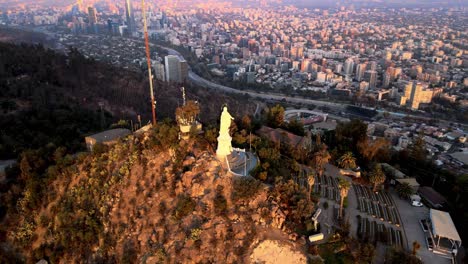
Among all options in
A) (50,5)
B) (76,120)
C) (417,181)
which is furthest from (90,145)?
(50,5)

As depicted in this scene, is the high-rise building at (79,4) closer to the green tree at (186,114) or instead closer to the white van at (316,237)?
the green tree at (186,114)

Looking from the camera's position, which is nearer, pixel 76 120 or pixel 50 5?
pixel 76 120

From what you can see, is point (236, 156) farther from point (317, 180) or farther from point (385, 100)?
point (385, 100)

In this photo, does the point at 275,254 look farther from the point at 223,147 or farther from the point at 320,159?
the point at 320,159

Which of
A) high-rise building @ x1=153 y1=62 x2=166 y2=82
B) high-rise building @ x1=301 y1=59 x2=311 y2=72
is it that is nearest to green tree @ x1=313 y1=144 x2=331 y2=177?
high-rise building @ x1=153 y1=62 x2=166 y2=82

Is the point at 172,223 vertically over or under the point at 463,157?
over

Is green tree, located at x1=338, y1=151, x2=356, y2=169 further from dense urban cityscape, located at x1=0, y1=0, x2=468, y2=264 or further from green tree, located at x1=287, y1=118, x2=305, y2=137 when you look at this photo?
green tree, located at x1=287, y1=118, x2=305, y2=137
